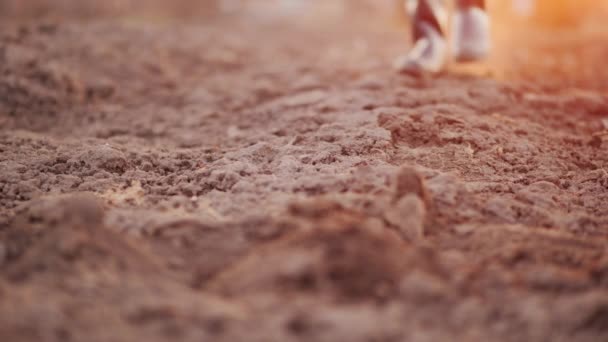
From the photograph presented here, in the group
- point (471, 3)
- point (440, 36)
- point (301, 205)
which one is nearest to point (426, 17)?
point (440, 36)

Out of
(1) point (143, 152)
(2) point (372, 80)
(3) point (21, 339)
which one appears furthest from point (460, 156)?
(3) point (21, 339)

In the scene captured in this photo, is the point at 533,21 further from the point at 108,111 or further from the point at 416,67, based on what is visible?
the point at 108,111

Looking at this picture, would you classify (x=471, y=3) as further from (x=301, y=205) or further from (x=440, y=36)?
(x=301, y=205)

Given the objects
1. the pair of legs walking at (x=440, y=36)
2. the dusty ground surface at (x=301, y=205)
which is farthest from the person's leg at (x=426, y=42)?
the dusty ground surface at (x=301, y=205)

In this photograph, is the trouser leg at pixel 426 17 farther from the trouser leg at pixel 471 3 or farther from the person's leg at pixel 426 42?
the trouser leg at pixel 471 3

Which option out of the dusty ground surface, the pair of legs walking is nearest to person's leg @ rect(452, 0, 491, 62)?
the pair of legs walking
